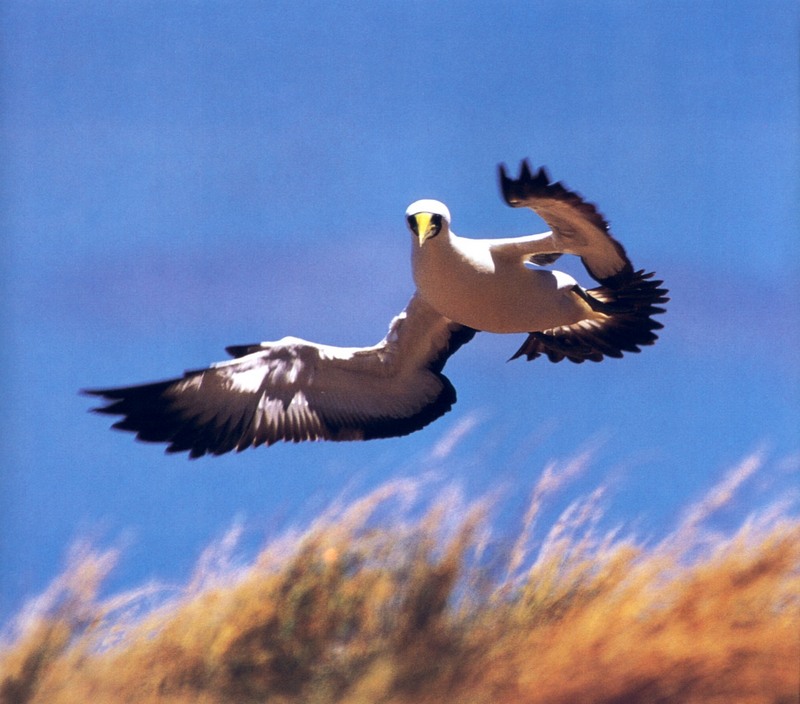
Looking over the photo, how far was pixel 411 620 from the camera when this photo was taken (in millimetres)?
6277

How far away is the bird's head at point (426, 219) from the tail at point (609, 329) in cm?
74

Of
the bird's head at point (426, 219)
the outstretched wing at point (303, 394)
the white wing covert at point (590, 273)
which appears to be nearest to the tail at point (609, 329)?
the white wing covert at point (590, 273)

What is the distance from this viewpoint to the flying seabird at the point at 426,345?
245 inches

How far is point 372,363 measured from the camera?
277 inches

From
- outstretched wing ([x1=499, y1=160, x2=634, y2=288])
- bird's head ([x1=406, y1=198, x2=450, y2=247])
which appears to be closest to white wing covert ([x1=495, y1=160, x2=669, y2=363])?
outstretched wing ([x1=499, y1=160, x2=634, y2=288])

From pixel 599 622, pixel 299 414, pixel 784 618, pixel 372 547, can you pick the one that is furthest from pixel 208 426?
pixel 784 618

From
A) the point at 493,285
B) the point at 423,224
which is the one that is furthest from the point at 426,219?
the point at 493,285

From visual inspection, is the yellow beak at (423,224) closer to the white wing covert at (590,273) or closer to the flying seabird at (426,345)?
the flying seabird at (426,345)

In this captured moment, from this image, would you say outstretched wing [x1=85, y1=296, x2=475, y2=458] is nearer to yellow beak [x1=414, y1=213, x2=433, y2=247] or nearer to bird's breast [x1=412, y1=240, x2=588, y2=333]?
bird's breast [x1=412, y1=240, x2=588, y2=333]

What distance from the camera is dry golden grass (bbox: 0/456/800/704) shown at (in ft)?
19.4

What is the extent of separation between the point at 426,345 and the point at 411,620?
1.36m

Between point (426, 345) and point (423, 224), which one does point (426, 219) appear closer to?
point (423, 224)

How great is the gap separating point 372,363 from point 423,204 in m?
1.09

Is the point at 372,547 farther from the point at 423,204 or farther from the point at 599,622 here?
the point at 423,204
